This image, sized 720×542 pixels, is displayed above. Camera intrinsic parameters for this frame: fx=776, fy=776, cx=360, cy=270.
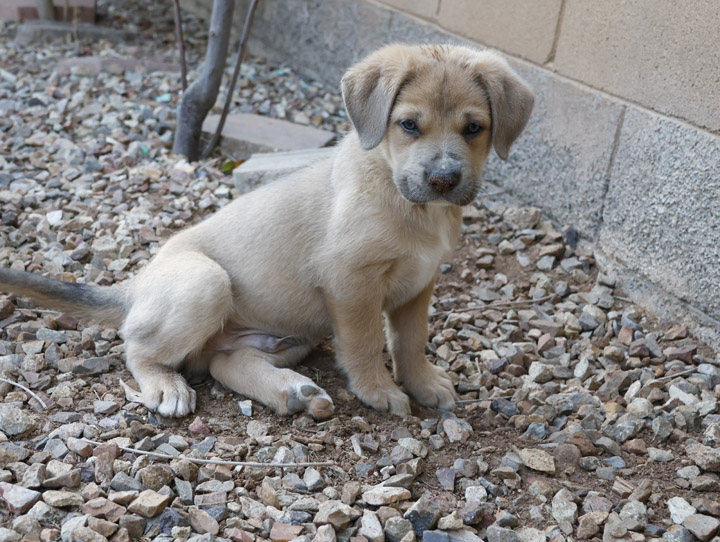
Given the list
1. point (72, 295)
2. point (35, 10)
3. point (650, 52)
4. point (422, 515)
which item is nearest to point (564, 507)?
point (422, 515)

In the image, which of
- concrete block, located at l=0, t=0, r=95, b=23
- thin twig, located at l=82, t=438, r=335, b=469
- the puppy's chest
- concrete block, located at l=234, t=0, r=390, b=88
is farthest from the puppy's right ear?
concrete block, located at l=0, t=0, r=95, b=23

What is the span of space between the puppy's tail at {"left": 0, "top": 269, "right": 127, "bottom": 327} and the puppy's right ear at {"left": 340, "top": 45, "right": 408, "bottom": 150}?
1.63 metres

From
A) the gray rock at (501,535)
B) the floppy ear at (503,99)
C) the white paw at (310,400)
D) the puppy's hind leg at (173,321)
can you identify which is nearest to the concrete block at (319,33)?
the floppy ear at (503,99)

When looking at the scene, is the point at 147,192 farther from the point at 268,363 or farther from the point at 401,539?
the point at 401,539

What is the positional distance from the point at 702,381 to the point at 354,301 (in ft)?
6.75

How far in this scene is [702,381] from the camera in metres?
4.34

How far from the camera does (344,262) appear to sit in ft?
12.5

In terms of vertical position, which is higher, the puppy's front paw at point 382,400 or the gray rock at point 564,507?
the gray rock at point 564,507

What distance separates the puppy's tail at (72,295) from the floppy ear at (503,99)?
218 cm

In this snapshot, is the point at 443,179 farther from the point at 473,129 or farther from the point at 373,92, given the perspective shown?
the point at 373,92

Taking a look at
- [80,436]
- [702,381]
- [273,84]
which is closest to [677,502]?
[702,381]

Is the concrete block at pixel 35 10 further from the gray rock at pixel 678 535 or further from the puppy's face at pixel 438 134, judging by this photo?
the gray rock at pixel 678 535

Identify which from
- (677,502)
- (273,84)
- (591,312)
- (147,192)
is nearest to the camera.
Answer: (677,502)

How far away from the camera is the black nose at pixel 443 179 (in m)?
3.51
